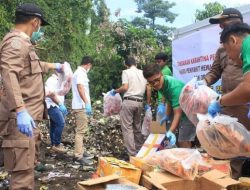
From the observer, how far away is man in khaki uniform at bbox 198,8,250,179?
3451 mm

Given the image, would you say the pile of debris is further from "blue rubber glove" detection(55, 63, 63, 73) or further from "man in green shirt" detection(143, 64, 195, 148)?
"blue rubber glove" detection(55, 63, 63, 73)

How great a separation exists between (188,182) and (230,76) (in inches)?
52.9

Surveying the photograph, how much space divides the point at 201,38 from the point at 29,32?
3080 millimetres

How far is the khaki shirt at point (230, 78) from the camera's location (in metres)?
3.45

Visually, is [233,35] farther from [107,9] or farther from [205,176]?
[107,9]

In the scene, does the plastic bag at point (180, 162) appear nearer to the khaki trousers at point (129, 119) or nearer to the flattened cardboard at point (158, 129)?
the flattened cardboard at point (158, 129)

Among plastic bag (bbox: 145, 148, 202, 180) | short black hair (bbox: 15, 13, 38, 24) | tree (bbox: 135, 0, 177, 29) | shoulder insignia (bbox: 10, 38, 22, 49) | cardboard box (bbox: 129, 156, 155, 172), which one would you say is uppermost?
tree (bbox: 135, 0, 177, 29)

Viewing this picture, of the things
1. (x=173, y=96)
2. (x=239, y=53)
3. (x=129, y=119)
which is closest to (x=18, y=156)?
(x=239, y=53)

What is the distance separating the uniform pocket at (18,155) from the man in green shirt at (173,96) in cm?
160

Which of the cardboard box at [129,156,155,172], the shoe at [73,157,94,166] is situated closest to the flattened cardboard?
the cardboard box at [129,156,155,172]

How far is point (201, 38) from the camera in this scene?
5.40m

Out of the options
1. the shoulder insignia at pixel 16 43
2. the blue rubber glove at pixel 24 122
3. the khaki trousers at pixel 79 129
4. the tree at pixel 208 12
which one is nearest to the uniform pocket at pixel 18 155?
the blue rubber glove at pixel 24 122

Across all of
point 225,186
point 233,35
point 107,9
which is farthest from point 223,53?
point 107,9

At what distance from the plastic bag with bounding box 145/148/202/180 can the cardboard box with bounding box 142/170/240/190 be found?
5cm
